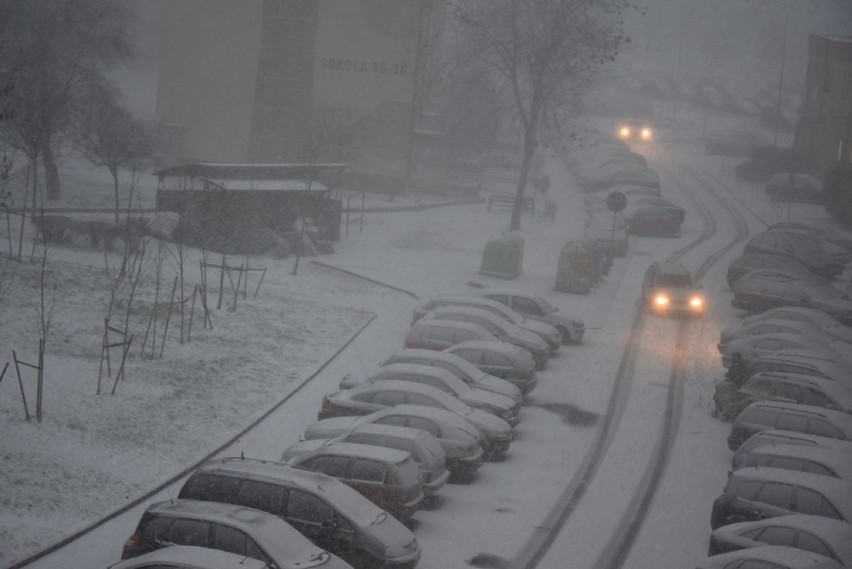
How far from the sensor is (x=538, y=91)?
37.5m

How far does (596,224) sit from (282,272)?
41.2 feet

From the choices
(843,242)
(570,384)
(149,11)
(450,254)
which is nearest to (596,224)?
(450,254)

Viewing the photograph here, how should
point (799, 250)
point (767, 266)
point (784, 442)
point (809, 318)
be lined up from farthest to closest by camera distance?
point (799, 250) < point (767, 266) < point (809, 318) < point (784, 442)

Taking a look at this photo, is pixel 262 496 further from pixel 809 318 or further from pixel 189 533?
pixel 809 318

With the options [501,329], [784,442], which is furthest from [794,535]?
[501,329]

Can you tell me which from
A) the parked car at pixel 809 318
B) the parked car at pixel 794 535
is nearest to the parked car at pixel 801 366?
the parked car at pixel 809 318

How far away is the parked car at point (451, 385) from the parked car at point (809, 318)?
326 inches

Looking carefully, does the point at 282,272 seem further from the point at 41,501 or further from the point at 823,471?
the point at 823,471

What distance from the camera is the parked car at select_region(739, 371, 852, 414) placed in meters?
17.3

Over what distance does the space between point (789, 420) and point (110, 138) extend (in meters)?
21.9

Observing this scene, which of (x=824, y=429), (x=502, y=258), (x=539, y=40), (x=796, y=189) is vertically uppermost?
(x=539, y=40)

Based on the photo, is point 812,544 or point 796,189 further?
point 796,189

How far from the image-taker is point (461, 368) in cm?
1806

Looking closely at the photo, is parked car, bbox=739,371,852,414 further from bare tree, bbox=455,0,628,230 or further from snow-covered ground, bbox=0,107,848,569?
bare tree, bbox=455,0,628,230
